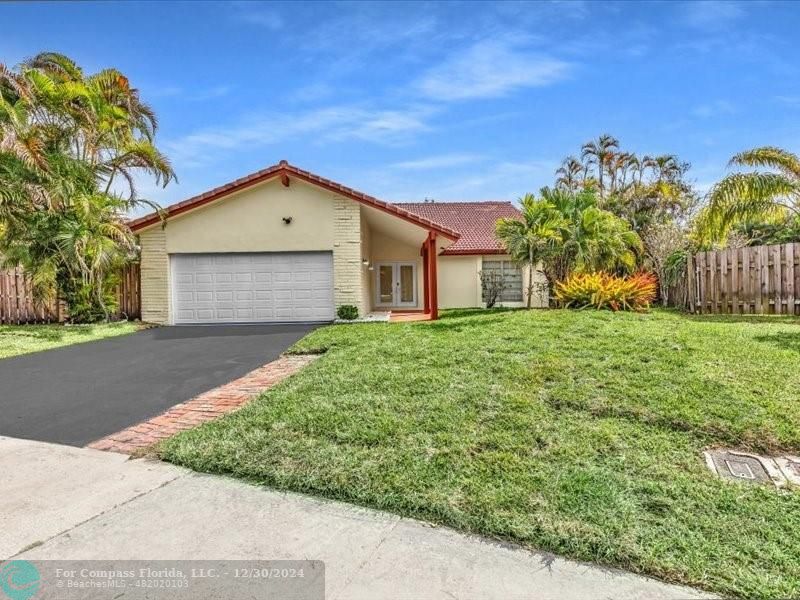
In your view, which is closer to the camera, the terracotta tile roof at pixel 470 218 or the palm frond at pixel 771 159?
the palm frond at pixel 771 159

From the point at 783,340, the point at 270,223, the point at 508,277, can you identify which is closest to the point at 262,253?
the point at 270,223

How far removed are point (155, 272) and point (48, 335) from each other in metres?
3.75

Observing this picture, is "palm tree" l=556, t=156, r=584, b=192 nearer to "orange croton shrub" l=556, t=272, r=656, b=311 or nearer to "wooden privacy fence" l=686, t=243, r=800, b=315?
"orange croton shrub" l=556, t=272, r=656, b=311

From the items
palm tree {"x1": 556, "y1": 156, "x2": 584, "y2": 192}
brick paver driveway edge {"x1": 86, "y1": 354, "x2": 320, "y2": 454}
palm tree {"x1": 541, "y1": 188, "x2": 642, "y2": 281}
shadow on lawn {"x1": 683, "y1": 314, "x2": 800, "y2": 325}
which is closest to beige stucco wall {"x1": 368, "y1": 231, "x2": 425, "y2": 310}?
palm tree {"x1": 541, "y1": 188, "x2": 642, "y2": 281}

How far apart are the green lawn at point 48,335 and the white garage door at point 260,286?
2.26m

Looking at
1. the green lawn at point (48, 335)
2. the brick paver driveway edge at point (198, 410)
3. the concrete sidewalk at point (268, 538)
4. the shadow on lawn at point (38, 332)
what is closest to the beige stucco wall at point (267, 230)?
the green lawn at point (48, 335)

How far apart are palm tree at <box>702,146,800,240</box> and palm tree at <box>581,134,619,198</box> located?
16.8 m

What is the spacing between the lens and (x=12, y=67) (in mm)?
13477

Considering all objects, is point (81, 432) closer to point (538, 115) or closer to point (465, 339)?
point (465, 339)

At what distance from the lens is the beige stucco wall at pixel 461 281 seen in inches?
850

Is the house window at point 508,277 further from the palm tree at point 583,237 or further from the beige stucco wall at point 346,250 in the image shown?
the beige stucco wall at point 346,250

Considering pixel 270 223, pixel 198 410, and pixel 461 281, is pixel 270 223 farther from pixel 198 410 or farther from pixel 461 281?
pixel 198 410

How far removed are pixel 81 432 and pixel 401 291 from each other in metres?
16.9

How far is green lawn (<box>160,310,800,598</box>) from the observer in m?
2.85
